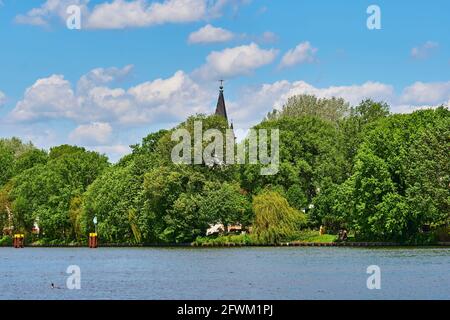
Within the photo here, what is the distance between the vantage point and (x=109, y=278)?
58219 mm

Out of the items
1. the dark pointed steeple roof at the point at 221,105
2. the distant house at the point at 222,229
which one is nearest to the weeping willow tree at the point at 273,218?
the distant house at the point at 222,229

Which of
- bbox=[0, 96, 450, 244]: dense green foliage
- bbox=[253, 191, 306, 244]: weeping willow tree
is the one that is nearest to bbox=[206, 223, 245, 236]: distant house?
bbox=[0, 96, 450, 244]: dense green foliage

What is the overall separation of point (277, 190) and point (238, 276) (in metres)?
47.1

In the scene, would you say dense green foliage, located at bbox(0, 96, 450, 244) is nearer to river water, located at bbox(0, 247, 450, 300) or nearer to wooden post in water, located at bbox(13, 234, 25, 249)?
wooden post in water, located at bbox(13, 234, 25, 249)

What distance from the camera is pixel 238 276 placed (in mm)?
57062

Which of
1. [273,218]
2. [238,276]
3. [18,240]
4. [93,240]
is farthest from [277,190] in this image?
[238,276]

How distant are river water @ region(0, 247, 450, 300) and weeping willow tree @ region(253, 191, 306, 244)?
1330cm

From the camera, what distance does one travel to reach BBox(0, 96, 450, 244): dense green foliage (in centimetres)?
8869

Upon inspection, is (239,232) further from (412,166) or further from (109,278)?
(109,278)

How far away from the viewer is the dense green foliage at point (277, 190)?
88.7 meters

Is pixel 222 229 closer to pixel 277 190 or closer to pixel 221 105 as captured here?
pixel 277 190
